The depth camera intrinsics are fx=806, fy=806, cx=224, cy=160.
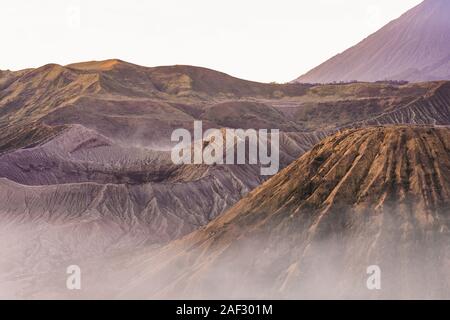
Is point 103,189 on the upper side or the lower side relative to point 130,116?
lower

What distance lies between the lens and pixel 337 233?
1788 inches

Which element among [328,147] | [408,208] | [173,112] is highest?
[173,112]


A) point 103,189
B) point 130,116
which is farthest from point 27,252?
point 130,116

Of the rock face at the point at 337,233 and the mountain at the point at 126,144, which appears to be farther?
the mountain at the point at 126,144

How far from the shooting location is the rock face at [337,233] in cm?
4225

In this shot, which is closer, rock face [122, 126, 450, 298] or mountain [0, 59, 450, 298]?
rock face [122, 126, 450, 298]

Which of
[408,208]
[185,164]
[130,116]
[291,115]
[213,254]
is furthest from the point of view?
[291,115]

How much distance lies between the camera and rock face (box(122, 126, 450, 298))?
42250mm

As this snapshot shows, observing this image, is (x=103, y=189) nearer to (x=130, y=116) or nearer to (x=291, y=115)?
(x=130, y=116)

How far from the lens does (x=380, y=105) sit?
5689 inches

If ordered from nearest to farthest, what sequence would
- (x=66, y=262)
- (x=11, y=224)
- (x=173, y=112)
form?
(x=66, y=262), (x=11, y=224), (x=173, y=112)

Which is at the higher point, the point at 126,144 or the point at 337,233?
the point at 126,144

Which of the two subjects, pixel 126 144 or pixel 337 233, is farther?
pixel 126 144

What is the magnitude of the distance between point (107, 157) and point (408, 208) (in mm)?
61277
